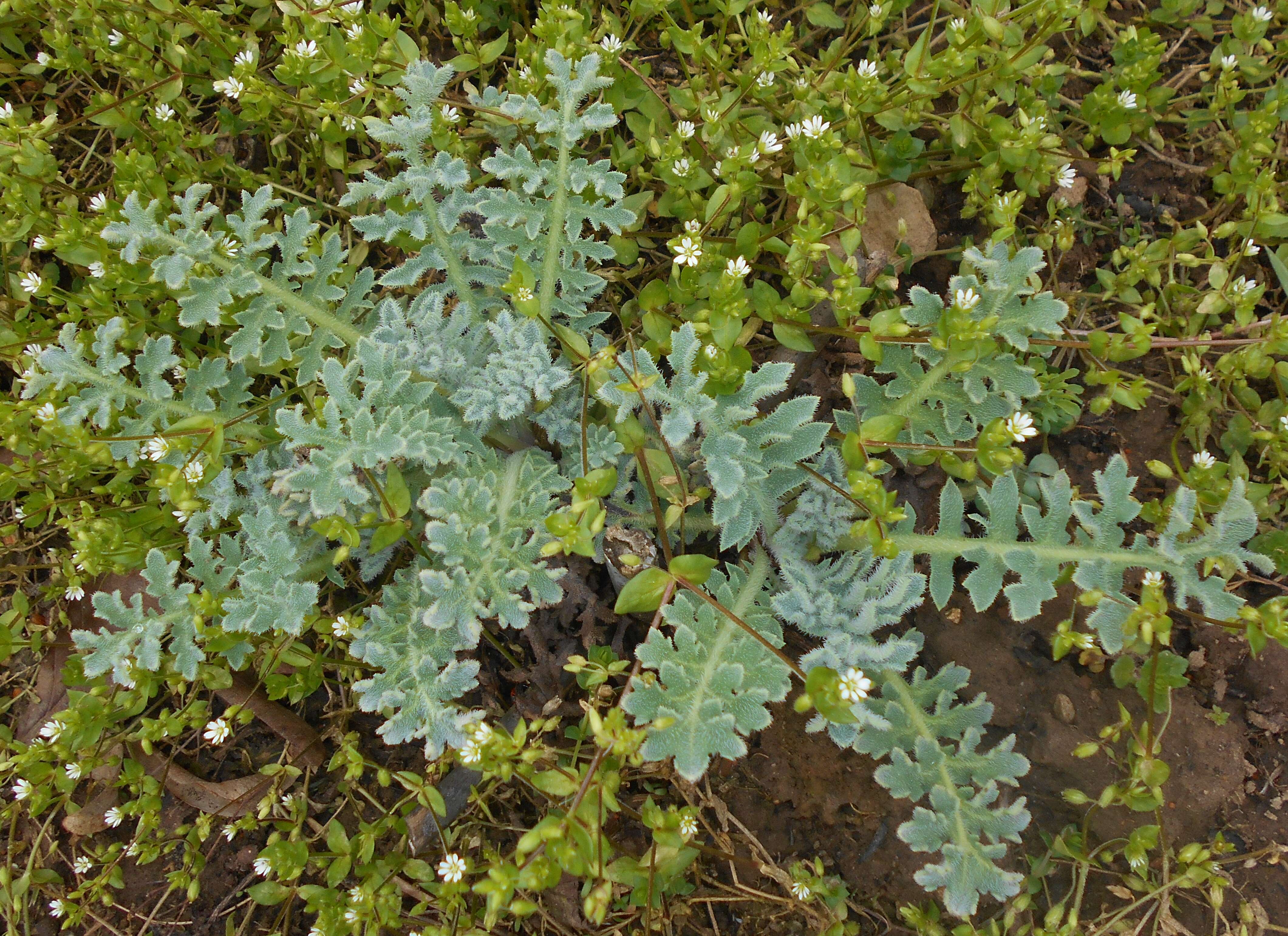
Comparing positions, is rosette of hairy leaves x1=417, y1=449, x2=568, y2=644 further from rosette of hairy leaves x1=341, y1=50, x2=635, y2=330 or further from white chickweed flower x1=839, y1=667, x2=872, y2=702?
white chickweed flower x1=839, y1=667, x2=872, y2=702

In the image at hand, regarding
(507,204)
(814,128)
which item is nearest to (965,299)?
(814,128)

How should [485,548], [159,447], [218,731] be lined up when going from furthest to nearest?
[218,731]
[159,447]
[485,548]

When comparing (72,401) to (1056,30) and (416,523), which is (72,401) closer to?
(416,523)

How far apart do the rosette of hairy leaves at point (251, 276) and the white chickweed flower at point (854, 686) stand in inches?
103

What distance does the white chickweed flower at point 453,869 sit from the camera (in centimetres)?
339

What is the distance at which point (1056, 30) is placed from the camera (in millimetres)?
3805

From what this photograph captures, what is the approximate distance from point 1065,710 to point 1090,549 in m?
1.01

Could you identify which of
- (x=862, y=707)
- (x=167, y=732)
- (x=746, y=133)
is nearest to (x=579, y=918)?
(x=862, y=707)

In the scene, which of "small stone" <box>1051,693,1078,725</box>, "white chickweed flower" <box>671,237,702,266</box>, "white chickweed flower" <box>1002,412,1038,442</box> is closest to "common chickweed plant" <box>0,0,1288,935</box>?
"white chickweed flower" <box>1002,412,1038,442</box>

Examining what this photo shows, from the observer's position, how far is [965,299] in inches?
134

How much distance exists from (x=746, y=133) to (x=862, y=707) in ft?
9.31

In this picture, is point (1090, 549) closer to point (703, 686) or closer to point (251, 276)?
point (703, 686)

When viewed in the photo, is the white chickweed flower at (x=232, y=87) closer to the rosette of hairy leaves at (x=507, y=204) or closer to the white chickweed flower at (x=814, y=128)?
the rosette of hairy leaves at (x=507, y=204)

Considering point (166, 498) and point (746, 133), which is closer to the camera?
point (166, 498)
